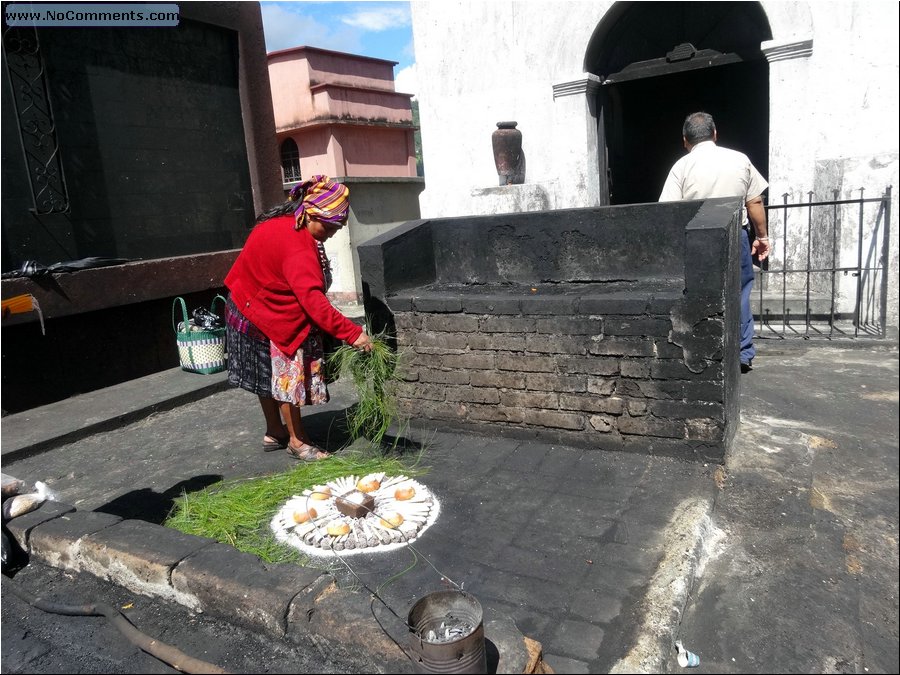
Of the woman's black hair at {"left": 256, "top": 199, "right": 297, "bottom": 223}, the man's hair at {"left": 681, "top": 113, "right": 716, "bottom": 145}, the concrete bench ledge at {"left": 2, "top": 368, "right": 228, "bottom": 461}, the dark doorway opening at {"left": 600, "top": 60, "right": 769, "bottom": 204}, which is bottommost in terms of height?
the concrete bench ledge at {"left": 2, "top": 368, "right": 228, "bottom": 461}

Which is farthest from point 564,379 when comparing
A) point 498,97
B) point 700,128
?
point 498,97

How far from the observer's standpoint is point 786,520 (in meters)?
Answer: 3.24

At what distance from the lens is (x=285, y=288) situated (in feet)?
13.5

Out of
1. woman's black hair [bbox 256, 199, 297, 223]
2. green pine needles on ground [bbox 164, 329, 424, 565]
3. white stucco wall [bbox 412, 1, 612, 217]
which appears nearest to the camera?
green pine needles on ground [bbox 164, 329, 424, 565]

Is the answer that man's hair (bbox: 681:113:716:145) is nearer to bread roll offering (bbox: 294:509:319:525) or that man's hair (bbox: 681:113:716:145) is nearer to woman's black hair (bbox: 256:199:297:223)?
woman's black hair (bbox: 256:199:297:223)

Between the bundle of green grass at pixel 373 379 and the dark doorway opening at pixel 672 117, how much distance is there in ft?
24.2

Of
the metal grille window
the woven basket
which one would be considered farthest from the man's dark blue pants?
the metal grille window

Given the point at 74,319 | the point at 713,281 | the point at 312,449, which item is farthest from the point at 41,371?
the point at 713,281

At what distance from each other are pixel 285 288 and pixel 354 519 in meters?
1.47

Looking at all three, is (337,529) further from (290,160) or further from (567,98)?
(290,160)

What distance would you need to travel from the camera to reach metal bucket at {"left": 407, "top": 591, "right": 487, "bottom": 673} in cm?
211

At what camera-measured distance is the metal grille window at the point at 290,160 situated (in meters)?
18.3

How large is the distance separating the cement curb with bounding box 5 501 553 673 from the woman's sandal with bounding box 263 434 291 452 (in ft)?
4.32

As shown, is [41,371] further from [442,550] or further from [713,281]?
[713,281]
